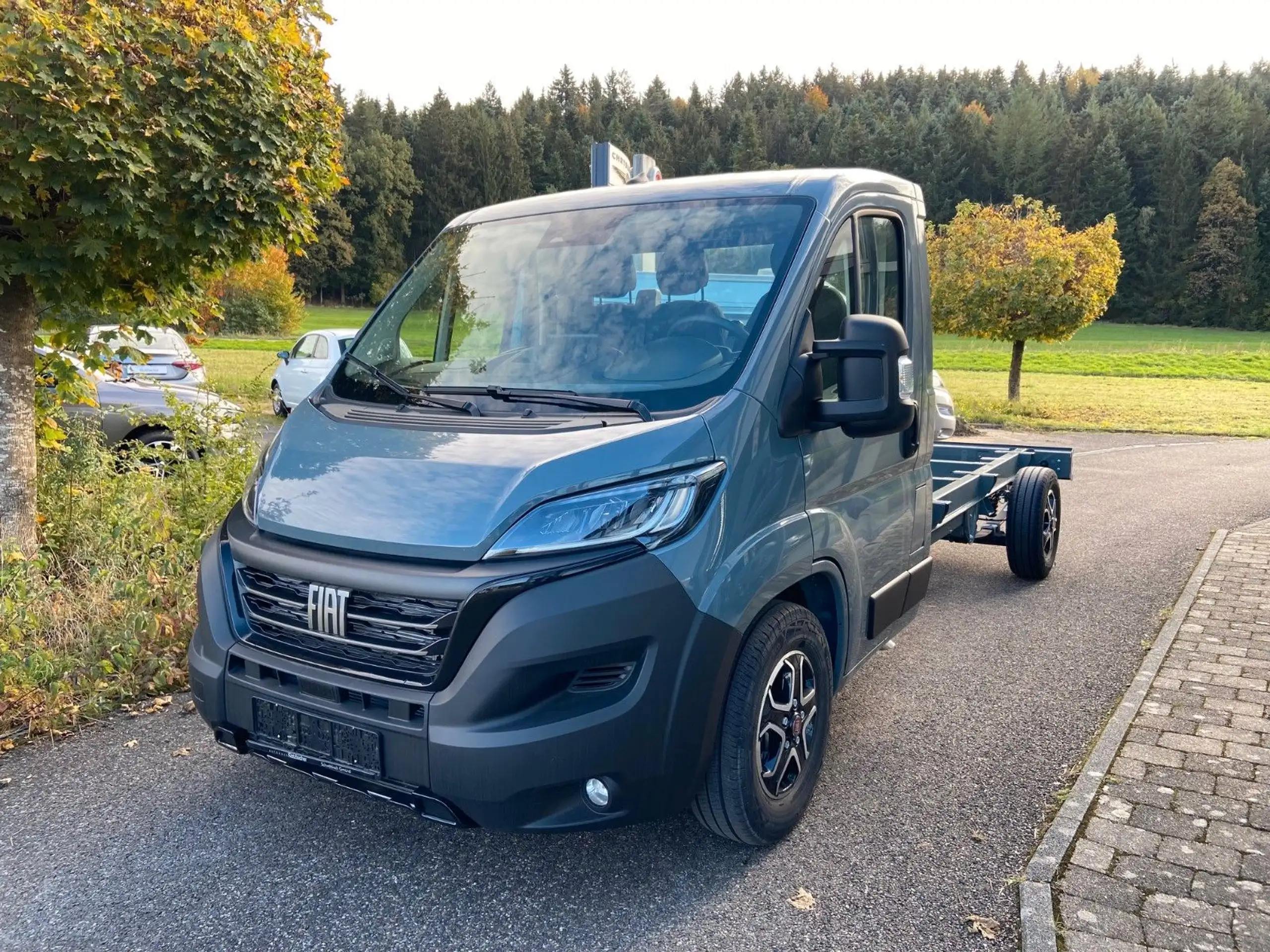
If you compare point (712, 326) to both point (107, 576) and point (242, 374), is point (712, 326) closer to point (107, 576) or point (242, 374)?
point (107, 576)

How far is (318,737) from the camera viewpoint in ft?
9.18

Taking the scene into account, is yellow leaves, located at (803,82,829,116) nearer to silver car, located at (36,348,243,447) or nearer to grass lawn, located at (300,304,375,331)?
grass lawn, located at (300,304,375,331)

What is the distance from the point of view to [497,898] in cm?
301

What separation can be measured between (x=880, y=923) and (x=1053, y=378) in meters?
30.4

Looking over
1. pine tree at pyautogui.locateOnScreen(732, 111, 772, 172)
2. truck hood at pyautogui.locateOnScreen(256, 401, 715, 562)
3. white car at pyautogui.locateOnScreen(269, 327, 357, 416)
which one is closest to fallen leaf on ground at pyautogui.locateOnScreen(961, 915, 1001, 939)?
truck hood at pyautogui.locateOnScreen(256, 401, 715, 562)

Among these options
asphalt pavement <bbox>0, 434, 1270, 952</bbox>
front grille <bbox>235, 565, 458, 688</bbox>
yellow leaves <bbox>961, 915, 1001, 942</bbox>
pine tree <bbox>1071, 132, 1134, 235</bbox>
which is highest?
pine tree <bbox>1071, 132, 1134, 235</bbox>

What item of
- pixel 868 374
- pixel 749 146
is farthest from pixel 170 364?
pixel 749 146

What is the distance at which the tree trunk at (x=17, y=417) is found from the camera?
17.9 feet

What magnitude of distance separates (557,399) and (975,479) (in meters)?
3.82

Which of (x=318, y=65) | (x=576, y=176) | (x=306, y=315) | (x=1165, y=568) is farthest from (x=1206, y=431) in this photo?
(x=576, y=176)

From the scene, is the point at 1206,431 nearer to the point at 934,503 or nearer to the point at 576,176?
the point at 934,503

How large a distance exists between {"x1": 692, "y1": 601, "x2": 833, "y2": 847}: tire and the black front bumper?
0.51 ft

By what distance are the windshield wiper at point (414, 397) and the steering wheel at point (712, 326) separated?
71 cm

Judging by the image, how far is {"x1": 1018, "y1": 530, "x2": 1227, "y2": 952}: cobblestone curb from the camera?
2819mm
